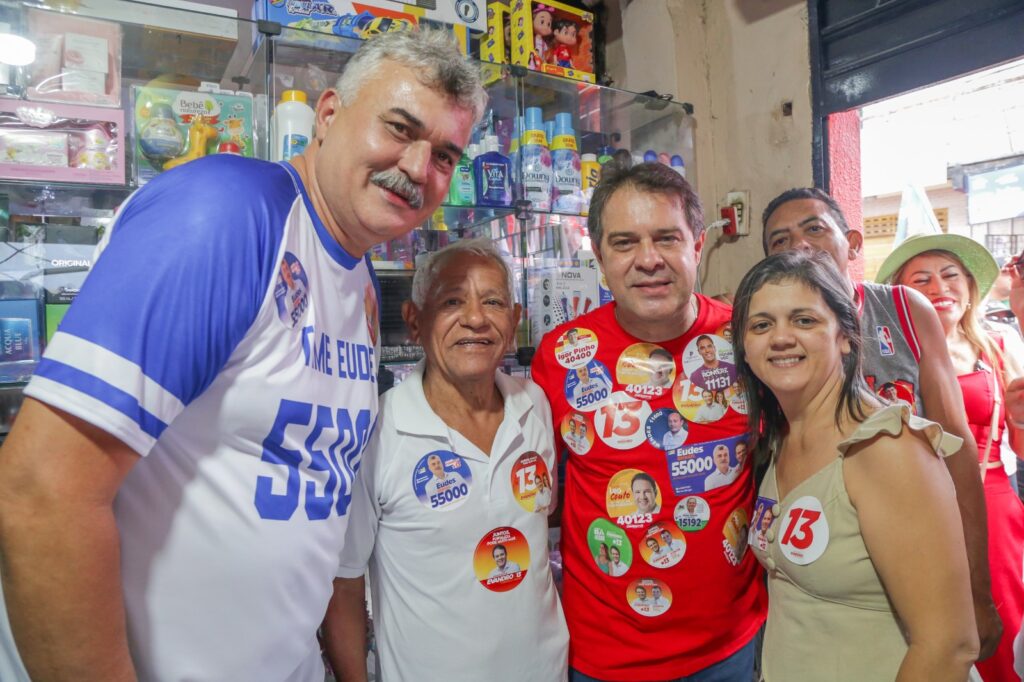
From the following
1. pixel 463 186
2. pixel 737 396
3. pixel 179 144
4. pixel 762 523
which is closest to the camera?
pixel 762 523

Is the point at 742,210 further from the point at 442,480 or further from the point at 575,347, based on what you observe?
the point at 442,480

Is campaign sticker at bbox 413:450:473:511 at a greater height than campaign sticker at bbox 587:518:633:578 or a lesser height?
greater

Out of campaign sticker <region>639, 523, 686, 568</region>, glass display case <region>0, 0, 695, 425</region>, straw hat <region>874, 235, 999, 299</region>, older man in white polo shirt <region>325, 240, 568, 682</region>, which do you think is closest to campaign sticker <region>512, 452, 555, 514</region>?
older man in white polo shirt <region>325, 240, 568, 682</region>

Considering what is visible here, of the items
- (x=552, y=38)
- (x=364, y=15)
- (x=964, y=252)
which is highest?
(x=552, y=38)

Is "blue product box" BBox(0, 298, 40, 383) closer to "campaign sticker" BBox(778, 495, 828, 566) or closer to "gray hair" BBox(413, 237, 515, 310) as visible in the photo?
"gray hair" BBox(413, 237, 515, 310)

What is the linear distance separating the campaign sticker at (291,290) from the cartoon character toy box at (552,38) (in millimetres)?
1896

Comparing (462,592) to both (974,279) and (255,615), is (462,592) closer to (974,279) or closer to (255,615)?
(255,615)

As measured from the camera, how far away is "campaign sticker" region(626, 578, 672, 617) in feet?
5.14

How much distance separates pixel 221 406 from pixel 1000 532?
2530 mm

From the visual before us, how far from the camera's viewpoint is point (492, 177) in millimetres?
2395

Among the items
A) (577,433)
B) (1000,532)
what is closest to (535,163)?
(577,433)

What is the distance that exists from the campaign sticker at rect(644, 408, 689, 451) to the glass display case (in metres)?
0.85

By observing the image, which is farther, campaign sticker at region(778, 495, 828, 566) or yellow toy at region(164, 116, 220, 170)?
yellow toy at region(164, 116, 220, 170)

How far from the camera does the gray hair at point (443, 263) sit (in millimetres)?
1652
